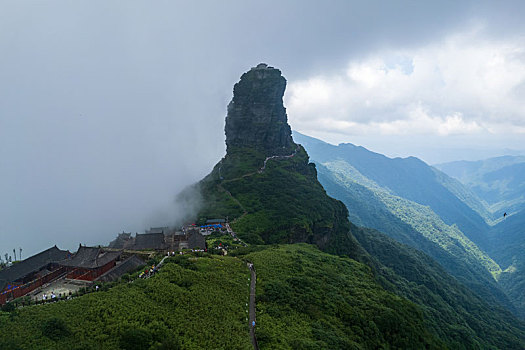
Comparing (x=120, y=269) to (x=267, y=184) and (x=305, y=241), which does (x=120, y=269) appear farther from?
(x=267, y=184)

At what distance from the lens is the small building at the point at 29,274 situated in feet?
130

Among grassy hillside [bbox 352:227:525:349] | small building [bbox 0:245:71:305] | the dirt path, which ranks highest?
small building [bbox 0:245:71:305]

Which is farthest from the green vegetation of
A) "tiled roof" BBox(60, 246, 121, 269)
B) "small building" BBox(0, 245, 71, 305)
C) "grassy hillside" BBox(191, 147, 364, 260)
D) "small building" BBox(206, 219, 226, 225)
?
"small building" BBox(206, 219, 226, 225)

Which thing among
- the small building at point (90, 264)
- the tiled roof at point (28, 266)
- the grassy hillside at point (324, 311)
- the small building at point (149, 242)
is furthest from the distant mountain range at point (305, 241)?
the tiled roof at point (28, 266)

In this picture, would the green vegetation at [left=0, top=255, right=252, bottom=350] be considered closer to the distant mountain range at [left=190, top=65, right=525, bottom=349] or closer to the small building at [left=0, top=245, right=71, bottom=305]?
the distant mountain range at [left=190, top=65, right=525, bottom=349]

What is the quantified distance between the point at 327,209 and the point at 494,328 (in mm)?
65037

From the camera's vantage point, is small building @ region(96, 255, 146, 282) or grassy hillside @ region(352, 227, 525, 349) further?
grassy hillside @ region(352, 227, 525, 349)

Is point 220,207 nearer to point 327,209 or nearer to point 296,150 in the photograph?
point 327,209

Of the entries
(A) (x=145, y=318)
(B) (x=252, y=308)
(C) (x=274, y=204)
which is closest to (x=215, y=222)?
(C) (x=274, y=204)

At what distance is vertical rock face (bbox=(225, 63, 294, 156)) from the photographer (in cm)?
13675

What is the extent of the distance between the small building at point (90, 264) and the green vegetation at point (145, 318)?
11287 mm

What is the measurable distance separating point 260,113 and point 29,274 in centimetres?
10573

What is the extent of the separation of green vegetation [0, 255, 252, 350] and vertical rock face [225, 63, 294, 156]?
10071cm

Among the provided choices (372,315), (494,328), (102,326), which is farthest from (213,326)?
(494,328)
